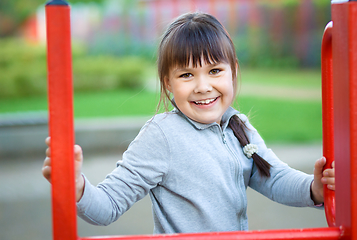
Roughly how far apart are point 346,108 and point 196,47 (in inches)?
19.6

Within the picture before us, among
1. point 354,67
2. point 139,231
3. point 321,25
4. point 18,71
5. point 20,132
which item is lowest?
point 139,231

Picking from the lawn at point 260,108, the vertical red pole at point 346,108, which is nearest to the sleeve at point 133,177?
the vertical red pole at point 346,108

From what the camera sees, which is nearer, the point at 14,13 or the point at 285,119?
the point at 285,119

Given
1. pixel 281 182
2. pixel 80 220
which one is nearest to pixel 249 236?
pixel 281 182

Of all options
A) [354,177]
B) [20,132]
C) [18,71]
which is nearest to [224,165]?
[354,177]

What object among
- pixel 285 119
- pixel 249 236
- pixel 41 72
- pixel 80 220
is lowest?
pixel 80 220

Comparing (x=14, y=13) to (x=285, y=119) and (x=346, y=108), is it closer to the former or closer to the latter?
(x=285, y=119)

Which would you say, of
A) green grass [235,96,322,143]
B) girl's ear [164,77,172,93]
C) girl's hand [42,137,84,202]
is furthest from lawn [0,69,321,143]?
girl's hand [42,137,84,202]

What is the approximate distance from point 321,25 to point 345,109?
12.0 meters

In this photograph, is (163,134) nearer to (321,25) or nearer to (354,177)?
(354,177)

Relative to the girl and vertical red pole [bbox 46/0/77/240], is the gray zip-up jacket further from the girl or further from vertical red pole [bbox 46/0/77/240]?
vertical red pole [bbox 46/0/77/240]

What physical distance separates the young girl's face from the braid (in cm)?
11

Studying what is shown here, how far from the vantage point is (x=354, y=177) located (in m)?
0.83

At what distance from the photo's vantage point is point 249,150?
1.31 m
